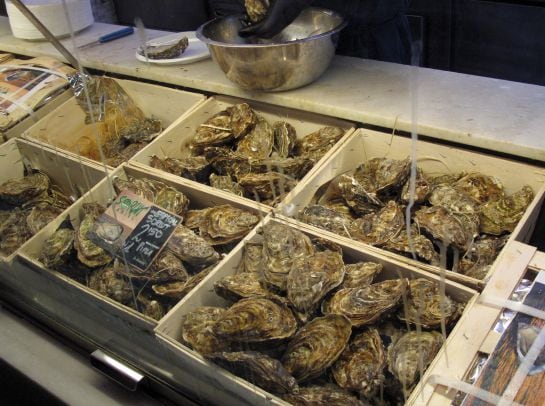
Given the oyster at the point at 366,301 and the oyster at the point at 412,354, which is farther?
the oyster at the point at 366,301

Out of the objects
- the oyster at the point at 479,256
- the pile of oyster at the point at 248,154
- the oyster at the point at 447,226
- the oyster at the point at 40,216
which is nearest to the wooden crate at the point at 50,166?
the oyster at the point at 40,216

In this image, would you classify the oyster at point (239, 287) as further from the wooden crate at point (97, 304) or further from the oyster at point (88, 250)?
the oyster at point (88, 250)

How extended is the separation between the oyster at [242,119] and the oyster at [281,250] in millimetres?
529

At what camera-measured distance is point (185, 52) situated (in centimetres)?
224

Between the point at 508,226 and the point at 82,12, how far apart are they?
2.16 meters

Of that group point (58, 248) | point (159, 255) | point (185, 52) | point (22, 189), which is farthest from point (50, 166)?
point (159, 255)

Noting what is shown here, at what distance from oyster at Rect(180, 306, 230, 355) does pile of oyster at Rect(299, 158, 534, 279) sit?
0.38m

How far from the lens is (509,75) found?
3070mm

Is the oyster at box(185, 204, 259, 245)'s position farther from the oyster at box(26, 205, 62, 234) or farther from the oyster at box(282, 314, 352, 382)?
the oyster at box(26, 205, 62, 234)

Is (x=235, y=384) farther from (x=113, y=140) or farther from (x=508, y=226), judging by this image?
(x=113, y=140)

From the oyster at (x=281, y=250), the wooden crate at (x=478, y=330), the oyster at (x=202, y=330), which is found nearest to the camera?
the wooden crate at (x=478, y=330)

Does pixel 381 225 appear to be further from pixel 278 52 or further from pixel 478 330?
pixel 278 52

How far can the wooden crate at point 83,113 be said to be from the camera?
6.82ft

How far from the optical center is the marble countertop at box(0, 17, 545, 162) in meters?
1.50
